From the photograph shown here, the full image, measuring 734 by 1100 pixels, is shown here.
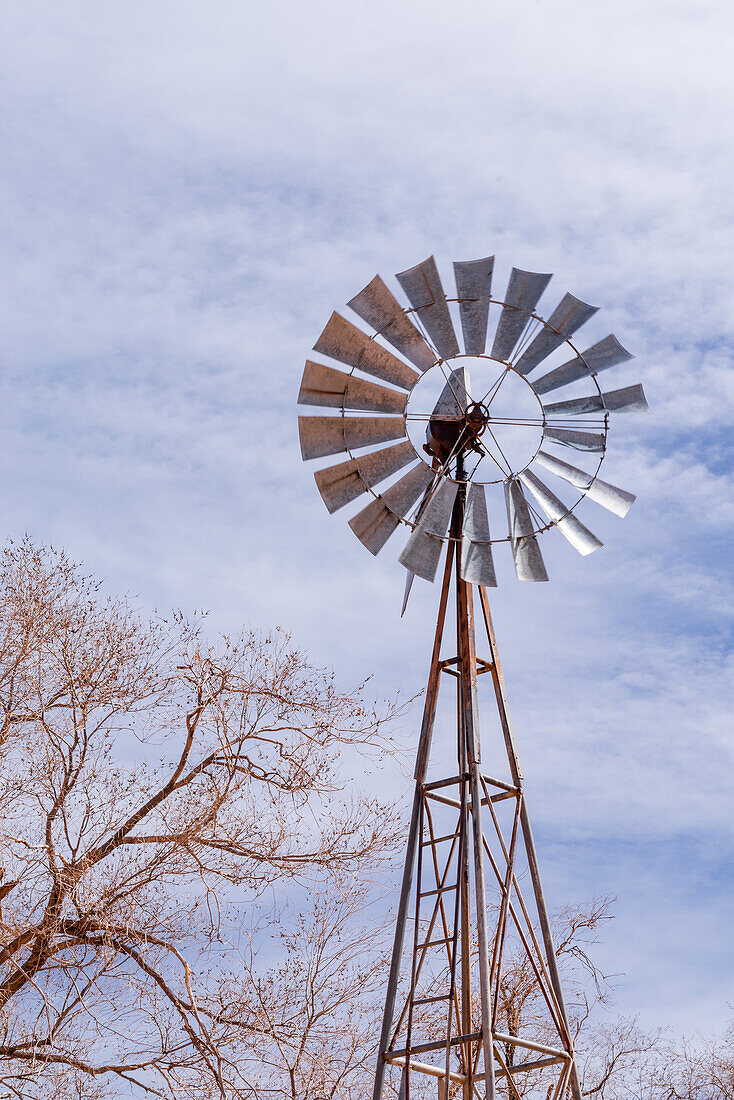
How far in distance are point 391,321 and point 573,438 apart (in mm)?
1340

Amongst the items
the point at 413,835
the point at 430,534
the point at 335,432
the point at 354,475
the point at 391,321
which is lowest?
the point at 413,835

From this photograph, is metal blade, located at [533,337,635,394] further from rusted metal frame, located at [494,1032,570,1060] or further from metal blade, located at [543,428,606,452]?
rusted metal frame, located at [494,1032,570,1060]

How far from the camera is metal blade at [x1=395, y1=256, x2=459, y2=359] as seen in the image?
655cm

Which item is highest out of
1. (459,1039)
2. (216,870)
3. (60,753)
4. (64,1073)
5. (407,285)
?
(407,285)

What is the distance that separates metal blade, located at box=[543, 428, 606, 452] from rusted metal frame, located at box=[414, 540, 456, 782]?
0.91 metres

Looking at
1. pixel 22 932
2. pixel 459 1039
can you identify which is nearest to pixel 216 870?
pixel 22 932

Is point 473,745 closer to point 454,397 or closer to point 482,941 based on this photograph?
point 482,941

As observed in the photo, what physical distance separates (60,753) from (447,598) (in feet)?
13.9

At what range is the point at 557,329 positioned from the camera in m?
6.75

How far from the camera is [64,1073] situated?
27.2 feet

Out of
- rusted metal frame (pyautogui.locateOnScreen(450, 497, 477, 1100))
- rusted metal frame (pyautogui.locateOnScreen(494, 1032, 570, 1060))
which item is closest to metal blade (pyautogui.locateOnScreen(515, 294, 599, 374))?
rusted metal frame (pyautogui.locateOnScreen(450, 497, 477, 1100))

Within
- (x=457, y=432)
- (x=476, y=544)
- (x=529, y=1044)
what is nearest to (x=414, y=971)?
(x=529, y=1044)

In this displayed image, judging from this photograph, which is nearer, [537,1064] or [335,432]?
[537,1064]

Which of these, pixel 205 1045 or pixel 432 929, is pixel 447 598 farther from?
pixel 205 1045
